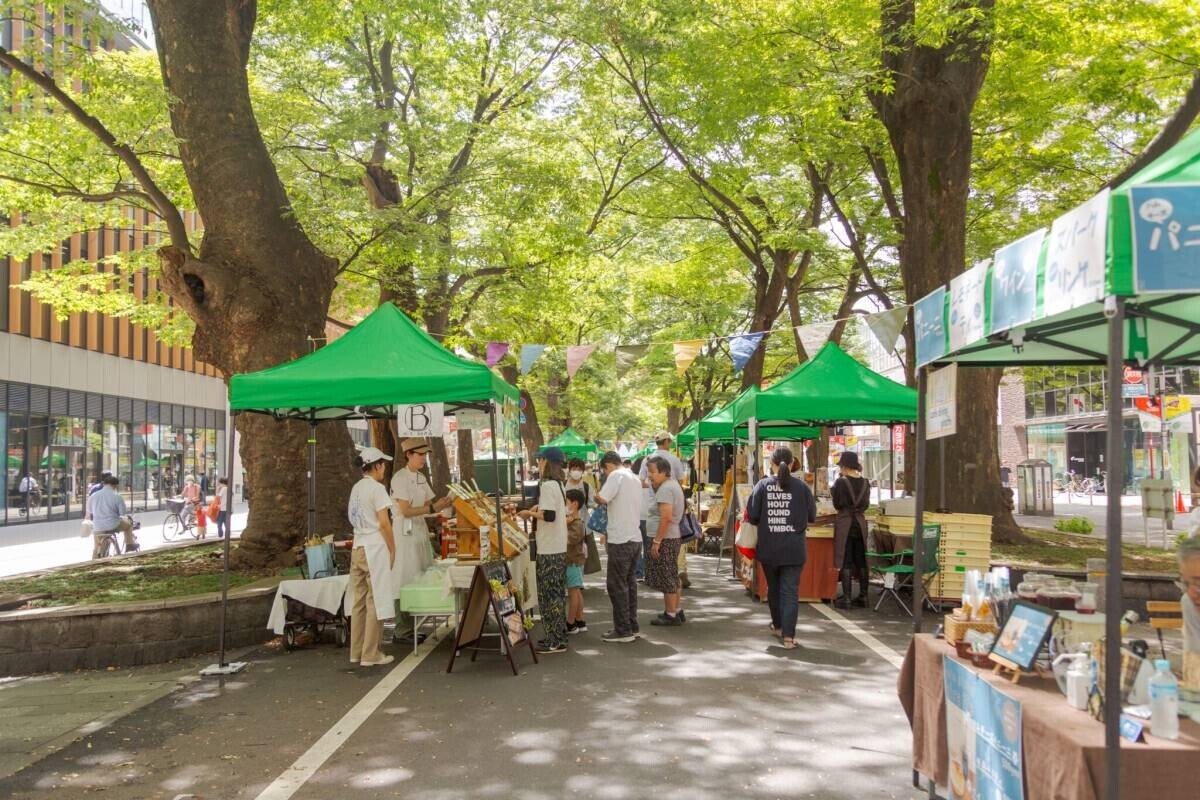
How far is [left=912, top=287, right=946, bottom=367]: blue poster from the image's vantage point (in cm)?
524

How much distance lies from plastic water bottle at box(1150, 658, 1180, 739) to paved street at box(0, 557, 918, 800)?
188 centimetres

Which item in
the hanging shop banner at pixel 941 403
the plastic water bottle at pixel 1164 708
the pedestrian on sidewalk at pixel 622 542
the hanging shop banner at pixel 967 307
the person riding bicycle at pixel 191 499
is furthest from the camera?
the person riding bicycle at pixel 191 499

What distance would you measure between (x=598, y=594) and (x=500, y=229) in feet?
31.0

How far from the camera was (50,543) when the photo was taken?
23062 mm

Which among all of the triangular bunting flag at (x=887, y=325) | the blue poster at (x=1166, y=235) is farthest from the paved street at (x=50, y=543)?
the blue poster at (x=1166, y=235)

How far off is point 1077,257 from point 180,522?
2574 cm

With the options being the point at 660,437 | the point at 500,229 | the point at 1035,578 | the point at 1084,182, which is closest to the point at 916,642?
the point at 1035,578

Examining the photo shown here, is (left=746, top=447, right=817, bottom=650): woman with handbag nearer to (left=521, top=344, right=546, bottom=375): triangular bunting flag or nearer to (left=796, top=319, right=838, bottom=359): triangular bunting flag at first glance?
(left=796, top=319, right=838, bottom=359): triangular bunting flag

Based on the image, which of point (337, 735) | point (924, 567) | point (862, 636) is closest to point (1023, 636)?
point (337, 735)

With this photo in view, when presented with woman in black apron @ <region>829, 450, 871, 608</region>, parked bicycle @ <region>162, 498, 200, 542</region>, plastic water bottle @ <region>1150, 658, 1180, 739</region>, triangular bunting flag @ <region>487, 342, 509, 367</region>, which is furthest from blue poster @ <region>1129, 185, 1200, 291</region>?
parked bicycle @ <region>162, 498, 200, 542</region>

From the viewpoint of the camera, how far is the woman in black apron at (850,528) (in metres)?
11.4

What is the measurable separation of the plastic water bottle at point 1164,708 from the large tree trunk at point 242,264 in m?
10.5

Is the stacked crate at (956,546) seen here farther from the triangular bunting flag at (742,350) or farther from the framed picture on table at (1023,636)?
the framed picture on table at (1023,636)

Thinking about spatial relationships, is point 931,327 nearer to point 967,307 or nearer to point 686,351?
point 967,307
